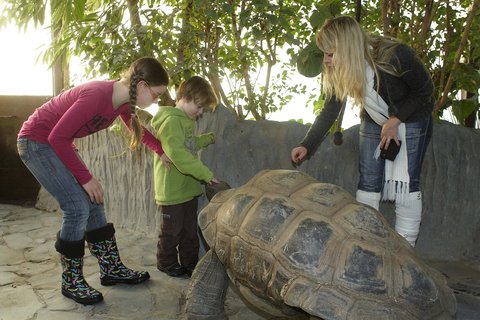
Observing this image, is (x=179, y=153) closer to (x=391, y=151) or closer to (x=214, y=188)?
(x=214, y=188)

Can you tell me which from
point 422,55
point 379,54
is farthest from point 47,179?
point 422,55

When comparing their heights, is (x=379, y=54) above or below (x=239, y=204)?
above

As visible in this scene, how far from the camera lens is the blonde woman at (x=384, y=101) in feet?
9.48

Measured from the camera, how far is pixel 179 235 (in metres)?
3.69

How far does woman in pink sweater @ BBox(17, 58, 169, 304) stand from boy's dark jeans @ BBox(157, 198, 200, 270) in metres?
0.63

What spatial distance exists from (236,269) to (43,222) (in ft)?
11.5

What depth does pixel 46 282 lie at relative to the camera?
3605 mm

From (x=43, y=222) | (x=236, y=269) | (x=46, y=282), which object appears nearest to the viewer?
(x=236, y=269)

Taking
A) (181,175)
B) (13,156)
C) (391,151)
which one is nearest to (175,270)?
(181,175)

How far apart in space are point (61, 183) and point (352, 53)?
1906 mm

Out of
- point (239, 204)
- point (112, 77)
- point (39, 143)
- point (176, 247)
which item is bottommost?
point (176, 247)

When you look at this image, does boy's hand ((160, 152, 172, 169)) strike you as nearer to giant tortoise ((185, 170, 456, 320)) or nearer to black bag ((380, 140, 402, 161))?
giant tortoise ((185, 170, 456, 320))

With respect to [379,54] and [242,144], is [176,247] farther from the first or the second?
[379,54]

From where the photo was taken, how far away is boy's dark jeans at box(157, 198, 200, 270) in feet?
11.9
